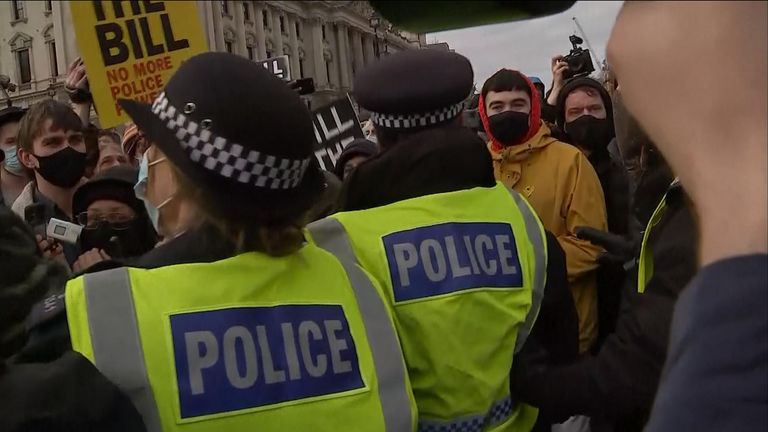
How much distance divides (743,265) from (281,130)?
104 centimetres

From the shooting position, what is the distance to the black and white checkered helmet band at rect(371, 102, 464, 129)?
85.5 inches

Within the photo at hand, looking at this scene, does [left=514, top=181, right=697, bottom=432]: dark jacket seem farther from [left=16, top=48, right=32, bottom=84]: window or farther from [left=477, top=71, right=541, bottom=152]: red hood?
[left=477, top=71, right=541, bottom=152]: red hood

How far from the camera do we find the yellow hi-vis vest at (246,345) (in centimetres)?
143

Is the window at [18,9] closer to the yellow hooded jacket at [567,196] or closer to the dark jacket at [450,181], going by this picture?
the dark jacket at [450,181]

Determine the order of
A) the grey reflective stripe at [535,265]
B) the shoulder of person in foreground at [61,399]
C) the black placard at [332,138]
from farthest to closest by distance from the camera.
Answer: the black placard at [332,138]
the grey reflective stripe at [535,265]
the shoulder of person in foreground at [61,399]

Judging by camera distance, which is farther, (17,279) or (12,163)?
(12,163)

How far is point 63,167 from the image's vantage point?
9.88 ft

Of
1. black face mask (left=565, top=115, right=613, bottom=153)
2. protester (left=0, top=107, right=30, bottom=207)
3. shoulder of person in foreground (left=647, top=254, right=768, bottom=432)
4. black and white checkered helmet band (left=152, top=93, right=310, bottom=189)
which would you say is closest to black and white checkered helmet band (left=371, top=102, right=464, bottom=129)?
black and white checkered helmet band (left=152, top=93, right=310, bottom=189)

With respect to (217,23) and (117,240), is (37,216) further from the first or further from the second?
(217,23)

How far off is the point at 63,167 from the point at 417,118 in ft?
4.92

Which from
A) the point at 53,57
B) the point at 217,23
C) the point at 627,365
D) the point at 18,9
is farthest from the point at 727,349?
the point at 627,365

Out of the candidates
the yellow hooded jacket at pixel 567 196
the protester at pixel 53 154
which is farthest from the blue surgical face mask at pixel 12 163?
the yellow hooded jacket at pixel 567 196

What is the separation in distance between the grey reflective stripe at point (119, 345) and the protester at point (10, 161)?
2256 mm

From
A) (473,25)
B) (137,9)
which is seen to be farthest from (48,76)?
(473,25)
